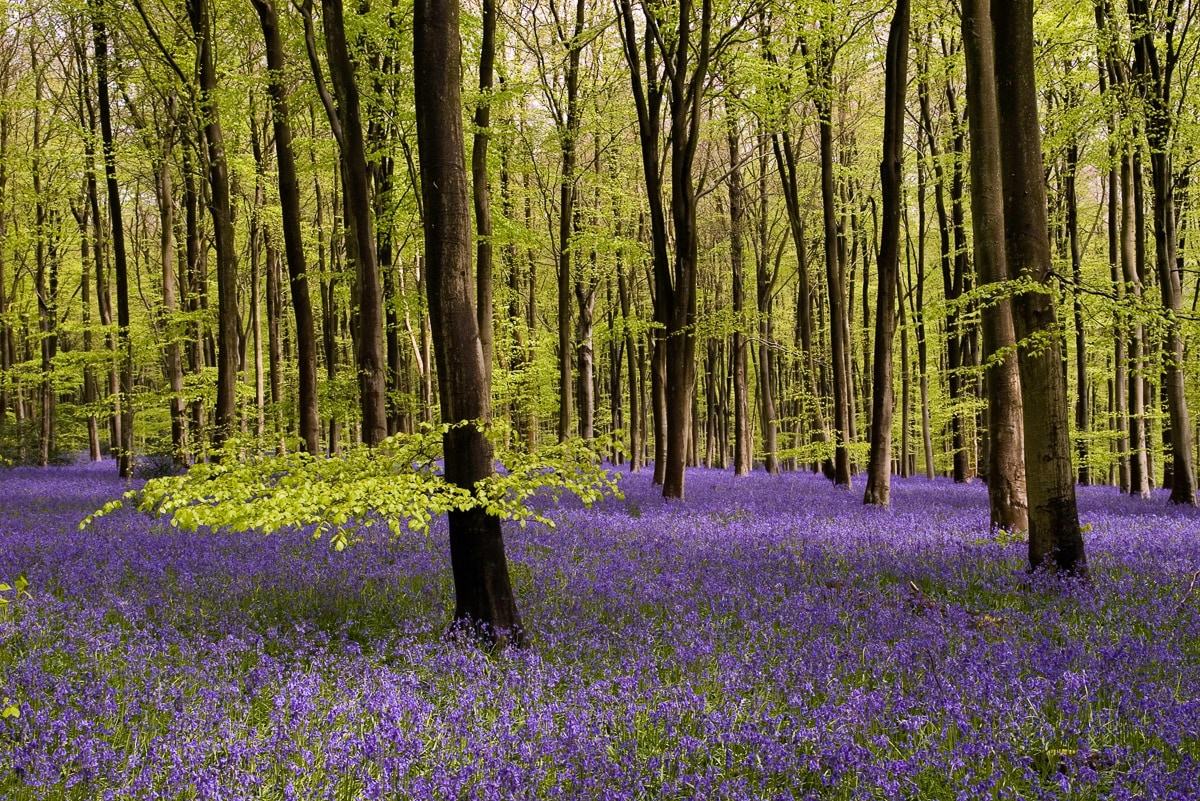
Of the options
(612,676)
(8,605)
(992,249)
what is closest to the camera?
(612,676)

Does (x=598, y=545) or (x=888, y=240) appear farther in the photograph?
(x=888, y=240)

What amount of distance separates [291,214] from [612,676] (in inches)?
442

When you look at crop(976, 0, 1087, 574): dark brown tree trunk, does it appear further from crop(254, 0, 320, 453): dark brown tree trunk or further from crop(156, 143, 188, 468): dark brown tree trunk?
crop(156, 143, 188, 468): dark brown tree trunk

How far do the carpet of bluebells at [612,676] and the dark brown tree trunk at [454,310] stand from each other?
46 cm

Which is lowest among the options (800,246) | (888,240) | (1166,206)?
(888,240)

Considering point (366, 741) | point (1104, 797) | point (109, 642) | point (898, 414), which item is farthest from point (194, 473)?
point (898, 414)

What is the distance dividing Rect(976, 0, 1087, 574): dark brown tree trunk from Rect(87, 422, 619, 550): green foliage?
4.28 meters

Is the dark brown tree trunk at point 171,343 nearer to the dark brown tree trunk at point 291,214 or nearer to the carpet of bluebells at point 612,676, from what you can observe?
the dark brown tree trunk at point 291,214

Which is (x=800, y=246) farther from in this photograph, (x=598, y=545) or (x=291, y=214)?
(x=598, y=545)

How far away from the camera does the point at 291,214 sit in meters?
13.2

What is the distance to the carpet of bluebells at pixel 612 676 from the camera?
3.46 m

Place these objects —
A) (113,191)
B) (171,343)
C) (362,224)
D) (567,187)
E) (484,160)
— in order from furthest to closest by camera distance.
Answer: (567,187), (113,191), (171,343), (484,160), (362,224)

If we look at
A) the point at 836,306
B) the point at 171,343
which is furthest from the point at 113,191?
the point at 836,306

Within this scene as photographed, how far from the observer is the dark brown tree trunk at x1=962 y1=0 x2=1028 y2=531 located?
887cm
